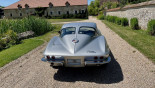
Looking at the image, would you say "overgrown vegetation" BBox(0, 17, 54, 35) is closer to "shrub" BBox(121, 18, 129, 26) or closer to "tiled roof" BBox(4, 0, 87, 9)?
"shrub" BBox(121, 18, 129, 26)

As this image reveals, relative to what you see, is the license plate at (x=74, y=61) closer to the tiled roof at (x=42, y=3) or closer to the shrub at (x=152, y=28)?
the shrub at (x=152, y=28)

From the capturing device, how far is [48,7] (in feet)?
152

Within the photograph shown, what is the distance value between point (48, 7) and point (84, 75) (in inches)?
1805

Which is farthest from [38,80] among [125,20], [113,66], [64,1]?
[64,1]

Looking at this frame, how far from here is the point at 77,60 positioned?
3.47 meters

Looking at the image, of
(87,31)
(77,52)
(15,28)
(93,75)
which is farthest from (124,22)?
(77,52)

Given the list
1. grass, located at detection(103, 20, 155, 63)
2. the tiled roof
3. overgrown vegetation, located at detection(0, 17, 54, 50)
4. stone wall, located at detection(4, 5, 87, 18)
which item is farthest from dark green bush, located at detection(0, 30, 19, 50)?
the tiled roof

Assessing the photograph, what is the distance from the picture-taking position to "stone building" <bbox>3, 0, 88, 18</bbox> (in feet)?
149

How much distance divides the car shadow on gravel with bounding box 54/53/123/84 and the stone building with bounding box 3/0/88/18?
41.8 meters

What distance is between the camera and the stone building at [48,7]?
45312mm

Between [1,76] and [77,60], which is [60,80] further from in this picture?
[1,76]

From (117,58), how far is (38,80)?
10.4ft

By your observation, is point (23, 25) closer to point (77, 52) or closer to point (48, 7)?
point (77, 52)

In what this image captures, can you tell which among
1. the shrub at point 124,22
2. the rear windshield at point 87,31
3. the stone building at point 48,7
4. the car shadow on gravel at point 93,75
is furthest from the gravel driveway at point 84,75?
A: the stone building at point 48,7
